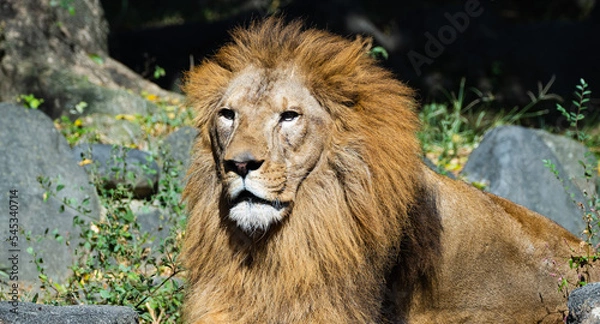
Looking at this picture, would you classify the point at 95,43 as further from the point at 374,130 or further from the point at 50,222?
the point at 374,130

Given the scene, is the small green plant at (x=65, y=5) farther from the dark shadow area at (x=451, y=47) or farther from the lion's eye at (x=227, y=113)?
the lion's eye at (x=227, y=113)

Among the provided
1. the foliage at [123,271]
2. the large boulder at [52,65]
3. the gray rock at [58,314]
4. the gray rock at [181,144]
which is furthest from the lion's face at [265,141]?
the large boulder at [52,65]

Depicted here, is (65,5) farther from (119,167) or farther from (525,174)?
(525,174)

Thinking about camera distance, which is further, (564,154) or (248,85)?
(564,154)

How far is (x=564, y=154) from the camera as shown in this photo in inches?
294

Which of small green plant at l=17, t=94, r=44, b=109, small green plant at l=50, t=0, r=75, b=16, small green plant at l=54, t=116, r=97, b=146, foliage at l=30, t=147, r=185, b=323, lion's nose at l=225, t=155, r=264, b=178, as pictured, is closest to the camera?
lion's nose at l=225, t=155, r=264, b=178

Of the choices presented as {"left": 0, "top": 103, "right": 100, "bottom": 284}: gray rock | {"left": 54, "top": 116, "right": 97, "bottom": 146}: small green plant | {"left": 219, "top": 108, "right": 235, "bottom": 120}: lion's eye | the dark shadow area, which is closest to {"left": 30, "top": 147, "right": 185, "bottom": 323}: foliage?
{"left": 0, "top": 103, "right": 100, "bottom": 284}: gray rock

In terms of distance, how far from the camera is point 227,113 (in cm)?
390

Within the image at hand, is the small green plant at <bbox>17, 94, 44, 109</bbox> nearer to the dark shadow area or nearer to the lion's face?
the dark shadow area

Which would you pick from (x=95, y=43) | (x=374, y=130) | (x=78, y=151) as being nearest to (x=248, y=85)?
(x=374, y=130)

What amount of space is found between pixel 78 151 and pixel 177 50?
5145mm

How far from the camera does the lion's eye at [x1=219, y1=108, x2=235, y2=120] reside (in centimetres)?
388

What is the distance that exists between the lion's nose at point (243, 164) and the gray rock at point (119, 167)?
2.07m

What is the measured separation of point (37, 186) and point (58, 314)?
2.28 metres
